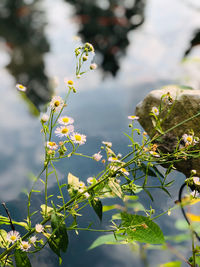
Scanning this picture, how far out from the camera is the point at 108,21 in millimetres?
2846

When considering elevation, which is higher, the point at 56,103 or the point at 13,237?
the point at 56,103

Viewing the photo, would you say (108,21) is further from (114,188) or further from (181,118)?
(114,188)

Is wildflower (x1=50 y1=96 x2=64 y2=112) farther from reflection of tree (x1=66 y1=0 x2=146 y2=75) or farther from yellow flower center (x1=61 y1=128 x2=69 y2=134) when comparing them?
reflection of tree (x1=66 y1=0 x2=146 y2=75)

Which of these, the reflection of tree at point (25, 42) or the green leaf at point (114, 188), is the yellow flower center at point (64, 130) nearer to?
the green leaf at point (114, 188)

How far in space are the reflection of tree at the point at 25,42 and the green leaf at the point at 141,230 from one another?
1298mm

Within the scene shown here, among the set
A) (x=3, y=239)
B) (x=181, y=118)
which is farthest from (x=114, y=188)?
(x=181, y=118)

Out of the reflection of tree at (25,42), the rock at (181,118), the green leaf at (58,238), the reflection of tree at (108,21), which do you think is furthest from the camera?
the reflection of tree at (108,21)

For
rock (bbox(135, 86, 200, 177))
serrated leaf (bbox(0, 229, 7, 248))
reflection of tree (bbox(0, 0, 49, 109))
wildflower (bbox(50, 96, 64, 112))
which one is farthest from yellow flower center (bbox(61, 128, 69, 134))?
reflection of tree (bbox(0, 0, 49, 109))

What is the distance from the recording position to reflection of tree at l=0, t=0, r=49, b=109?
2.09m

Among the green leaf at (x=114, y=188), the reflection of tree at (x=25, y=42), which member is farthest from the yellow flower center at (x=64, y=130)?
the reflection of tree at (x=25, y=42)

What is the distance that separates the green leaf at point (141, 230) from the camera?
2.05 feet

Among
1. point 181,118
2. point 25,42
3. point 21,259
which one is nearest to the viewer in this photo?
point 21,259

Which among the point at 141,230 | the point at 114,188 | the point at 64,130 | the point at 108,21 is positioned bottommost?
the point at 141,230

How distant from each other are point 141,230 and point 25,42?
2.52m
